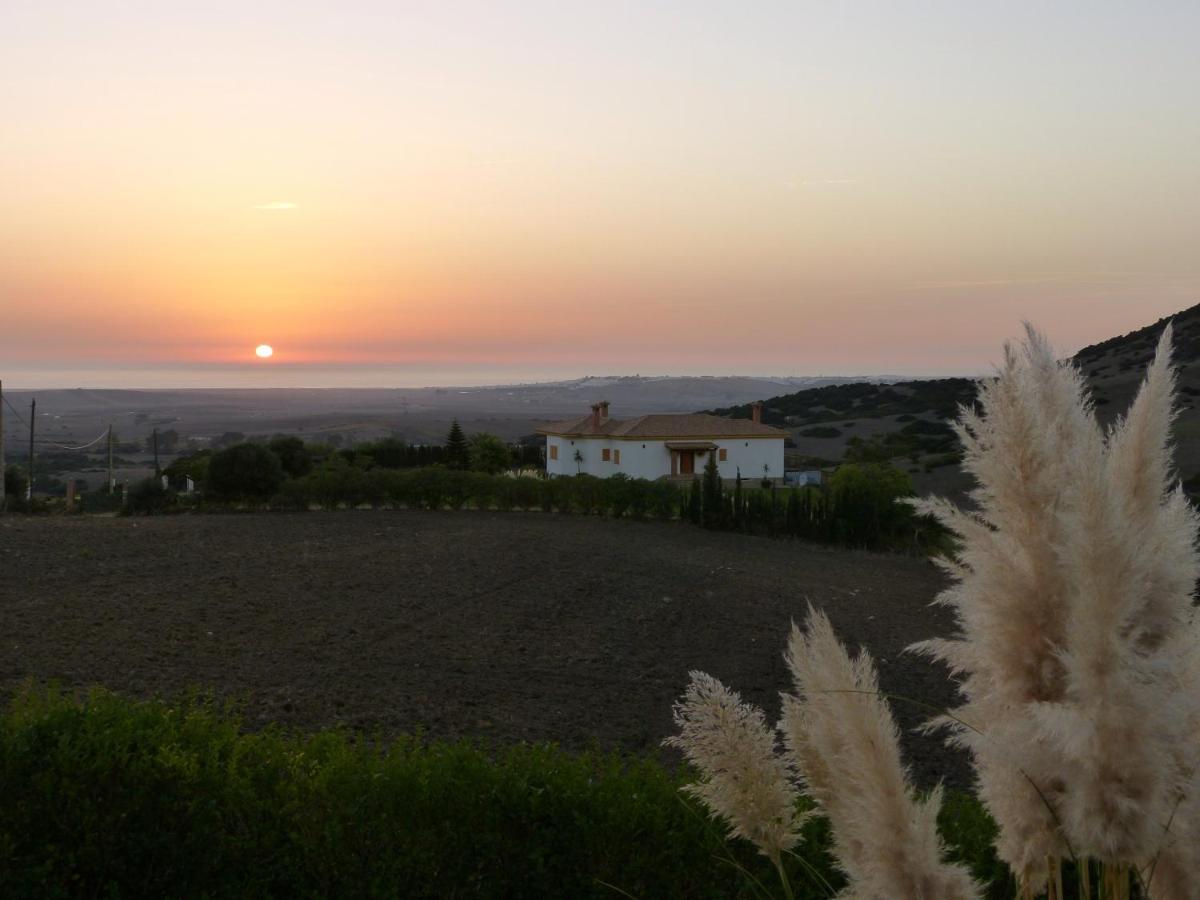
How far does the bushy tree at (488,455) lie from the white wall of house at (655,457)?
2374mm

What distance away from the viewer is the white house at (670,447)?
3138cm

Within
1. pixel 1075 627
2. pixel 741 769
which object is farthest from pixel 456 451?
pixel 1075 627

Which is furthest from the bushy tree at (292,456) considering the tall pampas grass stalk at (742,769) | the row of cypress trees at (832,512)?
the tall pampas grass stalk at (742,769)

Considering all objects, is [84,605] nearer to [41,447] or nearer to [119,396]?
[41,447]

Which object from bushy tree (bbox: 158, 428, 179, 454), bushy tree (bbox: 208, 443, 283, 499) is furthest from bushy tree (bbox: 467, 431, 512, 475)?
bushy tree (bbox: 158, 428, 179, 454)

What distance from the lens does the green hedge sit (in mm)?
3059

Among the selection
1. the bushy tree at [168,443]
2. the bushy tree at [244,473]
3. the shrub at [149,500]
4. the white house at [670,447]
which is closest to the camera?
the shrub at [149,500]

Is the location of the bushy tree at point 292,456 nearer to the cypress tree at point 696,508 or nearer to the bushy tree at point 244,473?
the bushy tree at point 244,473

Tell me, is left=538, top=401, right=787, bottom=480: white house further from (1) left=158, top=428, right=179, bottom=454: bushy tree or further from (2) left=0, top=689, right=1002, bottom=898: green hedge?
(1) left=158, top=428, right=179, bottom=454: bushy tree

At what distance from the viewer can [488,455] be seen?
3055 cm

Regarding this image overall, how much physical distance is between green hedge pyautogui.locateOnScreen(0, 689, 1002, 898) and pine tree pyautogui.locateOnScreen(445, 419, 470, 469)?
1025 inches

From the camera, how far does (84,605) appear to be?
10578mm

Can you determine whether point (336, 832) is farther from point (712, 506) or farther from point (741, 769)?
point (712, 506)

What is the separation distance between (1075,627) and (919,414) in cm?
5656
